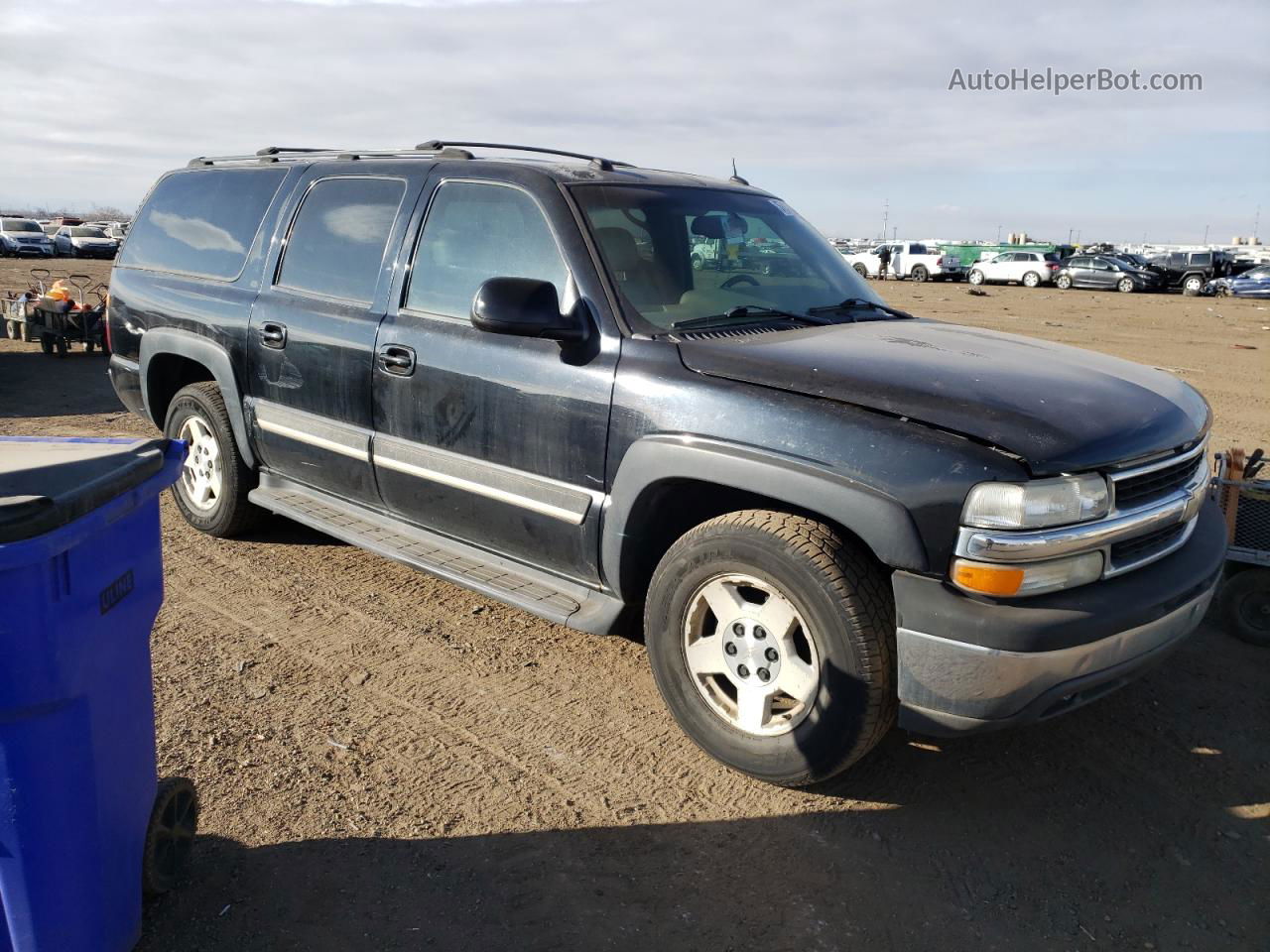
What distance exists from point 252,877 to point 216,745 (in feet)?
2.49

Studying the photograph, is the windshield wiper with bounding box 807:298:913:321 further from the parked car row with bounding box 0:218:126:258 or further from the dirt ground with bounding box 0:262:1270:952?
the parked car row with bounding box 0:218:126:258

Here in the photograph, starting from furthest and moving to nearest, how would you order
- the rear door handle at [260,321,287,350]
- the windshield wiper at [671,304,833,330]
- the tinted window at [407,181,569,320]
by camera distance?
1. the rear door handle at [260,321,287,350]
2. the tinted window at [407,181,569,320]
3. the windshield wiper at [671,304,833,330]

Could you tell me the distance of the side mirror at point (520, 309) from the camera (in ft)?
11.1

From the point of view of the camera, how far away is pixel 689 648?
3.33 meters

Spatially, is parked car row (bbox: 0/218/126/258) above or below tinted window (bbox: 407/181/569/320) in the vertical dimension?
above

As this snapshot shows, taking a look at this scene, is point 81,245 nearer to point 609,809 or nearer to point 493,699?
point 493,699

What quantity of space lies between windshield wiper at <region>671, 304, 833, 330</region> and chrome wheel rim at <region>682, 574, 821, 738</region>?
3.21ft

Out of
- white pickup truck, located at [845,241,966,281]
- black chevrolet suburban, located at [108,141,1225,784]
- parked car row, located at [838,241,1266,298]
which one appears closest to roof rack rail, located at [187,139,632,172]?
black chevrolet suburban, located at [108,141,1225,784]

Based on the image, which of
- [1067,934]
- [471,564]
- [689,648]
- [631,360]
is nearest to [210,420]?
[471,564]

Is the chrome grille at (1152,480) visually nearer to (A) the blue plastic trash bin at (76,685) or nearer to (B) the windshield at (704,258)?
(B) the windshield at (704,258)

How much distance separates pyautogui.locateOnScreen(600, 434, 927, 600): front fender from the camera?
111 inches

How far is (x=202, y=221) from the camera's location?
5379mm

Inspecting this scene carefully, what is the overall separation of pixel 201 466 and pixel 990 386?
415 cm

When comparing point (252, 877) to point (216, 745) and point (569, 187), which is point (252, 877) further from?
point (569, 187)
